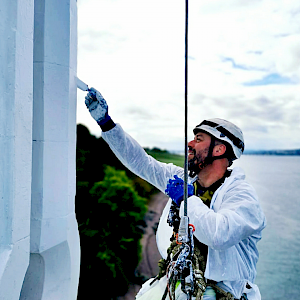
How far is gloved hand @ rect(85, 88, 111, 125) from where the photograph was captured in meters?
1.68

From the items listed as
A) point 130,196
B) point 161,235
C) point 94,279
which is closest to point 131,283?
point 94,279

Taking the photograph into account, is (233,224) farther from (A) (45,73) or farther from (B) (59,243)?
(A) (45,73)

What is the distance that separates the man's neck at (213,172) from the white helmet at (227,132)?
0.34ft

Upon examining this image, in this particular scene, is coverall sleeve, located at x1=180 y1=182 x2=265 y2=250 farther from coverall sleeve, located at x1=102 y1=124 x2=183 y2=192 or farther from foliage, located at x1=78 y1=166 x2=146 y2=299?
foliage, located at x1=78 y1=166 x2=146 y2=299

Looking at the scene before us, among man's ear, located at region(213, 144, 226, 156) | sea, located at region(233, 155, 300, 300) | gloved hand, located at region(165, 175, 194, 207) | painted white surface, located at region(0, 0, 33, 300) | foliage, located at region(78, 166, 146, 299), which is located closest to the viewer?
painted white surface, located at region(0, 0, 33, 300)

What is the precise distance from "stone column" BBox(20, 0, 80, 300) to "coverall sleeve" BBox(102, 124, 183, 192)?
725mm

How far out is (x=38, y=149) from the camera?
1103 millimetres

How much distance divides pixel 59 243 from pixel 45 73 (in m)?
0.57

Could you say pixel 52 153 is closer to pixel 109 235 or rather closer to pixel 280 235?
pixel 109 235

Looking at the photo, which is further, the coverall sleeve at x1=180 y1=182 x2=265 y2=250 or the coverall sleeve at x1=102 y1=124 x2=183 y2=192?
the coverall sleeve at x1=102 y1=124 x2=183 y2=192

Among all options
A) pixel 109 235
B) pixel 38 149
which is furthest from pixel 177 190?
pixel 109 235

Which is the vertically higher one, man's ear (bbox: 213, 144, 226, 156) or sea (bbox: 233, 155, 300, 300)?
man's ear (bbox: 213, 144, 226, 156)

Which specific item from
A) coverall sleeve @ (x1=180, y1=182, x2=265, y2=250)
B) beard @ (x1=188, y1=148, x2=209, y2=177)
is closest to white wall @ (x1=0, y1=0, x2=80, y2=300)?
coverall sleeve @ (x1=180, y1=182, x2=265, y2=250)

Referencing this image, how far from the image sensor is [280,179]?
33.3m
